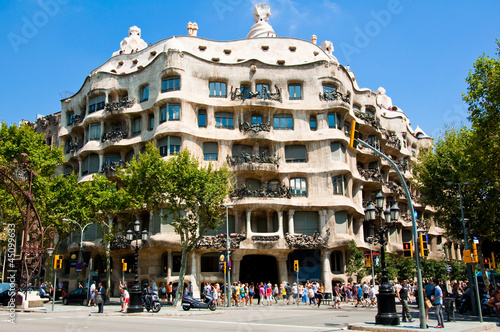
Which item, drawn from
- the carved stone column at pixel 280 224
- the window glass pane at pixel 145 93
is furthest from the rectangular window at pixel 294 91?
the window glass pane at pixel 145 93

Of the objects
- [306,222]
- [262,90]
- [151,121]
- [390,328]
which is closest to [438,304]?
[390,328]

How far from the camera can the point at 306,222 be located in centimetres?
Answer: 4316

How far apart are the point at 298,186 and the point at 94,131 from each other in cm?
2088

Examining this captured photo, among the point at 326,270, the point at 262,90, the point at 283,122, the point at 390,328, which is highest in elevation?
the point at 262,90

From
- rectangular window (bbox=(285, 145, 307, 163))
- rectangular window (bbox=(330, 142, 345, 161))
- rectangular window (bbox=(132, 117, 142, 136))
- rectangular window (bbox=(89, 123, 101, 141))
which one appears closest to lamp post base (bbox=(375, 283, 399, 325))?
rectangular window (bbox=(285, 145, 307, 163))

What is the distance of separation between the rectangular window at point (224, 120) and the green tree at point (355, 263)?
15175 millimetres

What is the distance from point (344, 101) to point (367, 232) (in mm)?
13755

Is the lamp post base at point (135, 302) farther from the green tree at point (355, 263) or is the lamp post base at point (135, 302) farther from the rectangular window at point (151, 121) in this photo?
the rectangular window at point (151, 121)

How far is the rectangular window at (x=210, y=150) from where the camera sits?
142 ft

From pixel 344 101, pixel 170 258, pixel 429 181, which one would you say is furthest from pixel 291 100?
pixel 170 258

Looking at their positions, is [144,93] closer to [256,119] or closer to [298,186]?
[256,119]

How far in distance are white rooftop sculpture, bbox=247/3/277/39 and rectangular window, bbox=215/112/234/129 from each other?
14141mm

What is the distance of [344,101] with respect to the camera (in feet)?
151

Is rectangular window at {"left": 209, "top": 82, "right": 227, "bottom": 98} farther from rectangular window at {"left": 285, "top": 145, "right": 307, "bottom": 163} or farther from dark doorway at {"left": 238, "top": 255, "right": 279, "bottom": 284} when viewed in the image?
dark doorway at {"left": 238, "top": 255, "right": 279, "bottom": 284}
